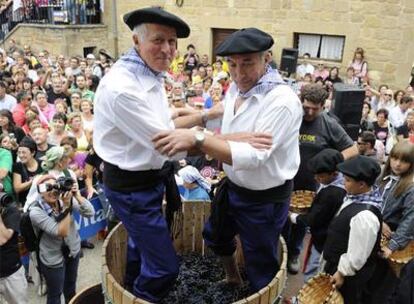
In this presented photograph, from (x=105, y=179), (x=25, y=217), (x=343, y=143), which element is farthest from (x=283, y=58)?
(x=105, y=179)

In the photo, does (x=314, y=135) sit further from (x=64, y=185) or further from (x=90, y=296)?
(x=90, y=296)

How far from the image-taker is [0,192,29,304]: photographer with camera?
3.39 metres

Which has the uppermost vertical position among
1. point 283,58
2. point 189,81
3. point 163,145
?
point 163,145

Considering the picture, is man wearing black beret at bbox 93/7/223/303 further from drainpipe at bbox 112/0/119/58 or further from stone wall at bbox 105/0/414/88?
drainpipe at bbox 112/0/119/58

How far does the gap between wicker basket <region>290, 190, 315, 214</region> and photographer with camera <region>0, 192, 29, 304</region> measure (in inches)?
89.7

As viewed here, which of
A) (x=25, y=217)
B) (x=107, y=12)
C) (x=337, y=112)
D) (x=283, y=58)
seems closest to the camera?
(x=25, y=217)

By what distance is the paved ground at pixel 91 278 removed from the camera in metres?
4.59

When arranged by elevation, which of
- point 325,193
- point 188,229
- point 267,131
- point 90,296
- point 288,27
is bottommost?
point 90,296

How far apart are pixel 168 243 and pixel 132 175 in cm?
38

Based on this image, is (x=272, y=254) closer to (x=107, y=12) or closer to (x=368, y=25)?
(x=368, y=25)

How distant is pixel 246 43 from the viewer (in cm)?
208

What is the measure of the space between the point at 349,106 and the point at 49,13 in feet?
39.9

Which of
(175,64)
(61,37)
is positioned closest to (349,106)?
(175,64)

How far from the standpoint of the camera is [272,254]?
2338 mm
